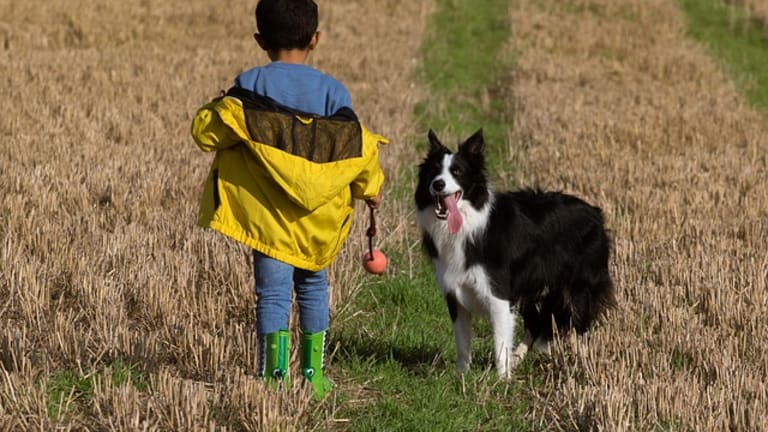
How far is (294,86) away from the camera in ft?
13.3

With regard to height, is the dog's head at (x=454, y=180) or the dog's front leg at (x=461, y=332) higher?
the dog's head at (x=454, y=180)

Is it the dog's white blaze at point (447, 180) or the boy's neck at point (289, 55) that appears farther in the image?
the dog's white blaze at point (447, 180)

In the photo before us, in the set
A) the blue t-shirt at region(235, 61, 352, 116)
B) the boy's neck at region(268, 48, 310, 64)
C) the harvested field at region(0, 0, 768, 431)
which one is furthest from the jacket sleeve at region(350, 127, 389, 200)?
the harvested field at region(0, 0, 768, 431)

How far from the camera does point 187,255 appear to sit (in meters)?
6.07

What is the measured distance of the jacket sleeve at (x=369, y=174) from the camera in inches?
162

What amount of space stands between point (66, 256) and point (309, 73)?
2623 mm

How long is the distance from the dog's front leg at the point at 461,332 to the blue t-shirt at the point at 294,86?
57.4 inches

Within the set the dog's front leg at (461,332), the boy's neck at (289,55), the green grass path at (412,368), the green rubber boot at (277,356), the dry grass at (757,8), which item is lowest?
the green grass path at (412,368)

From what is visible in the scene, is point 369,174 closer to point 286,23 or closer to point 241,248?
point 286,23

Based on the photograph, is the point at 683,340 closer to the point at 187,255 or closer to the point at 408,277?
the point at 408,277

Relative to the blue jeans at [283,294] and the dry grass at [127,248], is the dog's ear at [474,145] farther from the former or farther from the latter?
the dry grass at [127,248]

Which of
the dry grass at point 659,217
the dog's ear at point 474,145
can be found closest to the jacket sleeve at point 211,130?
the dog's ear at point 474,145

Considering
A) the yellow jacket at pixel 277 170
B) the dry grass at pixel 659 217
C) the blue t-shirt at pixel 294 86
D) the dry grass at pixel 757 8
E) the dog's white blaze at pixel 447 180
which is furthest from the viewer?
the dry grass at pixel 757 8

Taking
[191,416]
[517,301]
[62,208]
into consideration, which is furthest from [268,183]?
[62,208]
